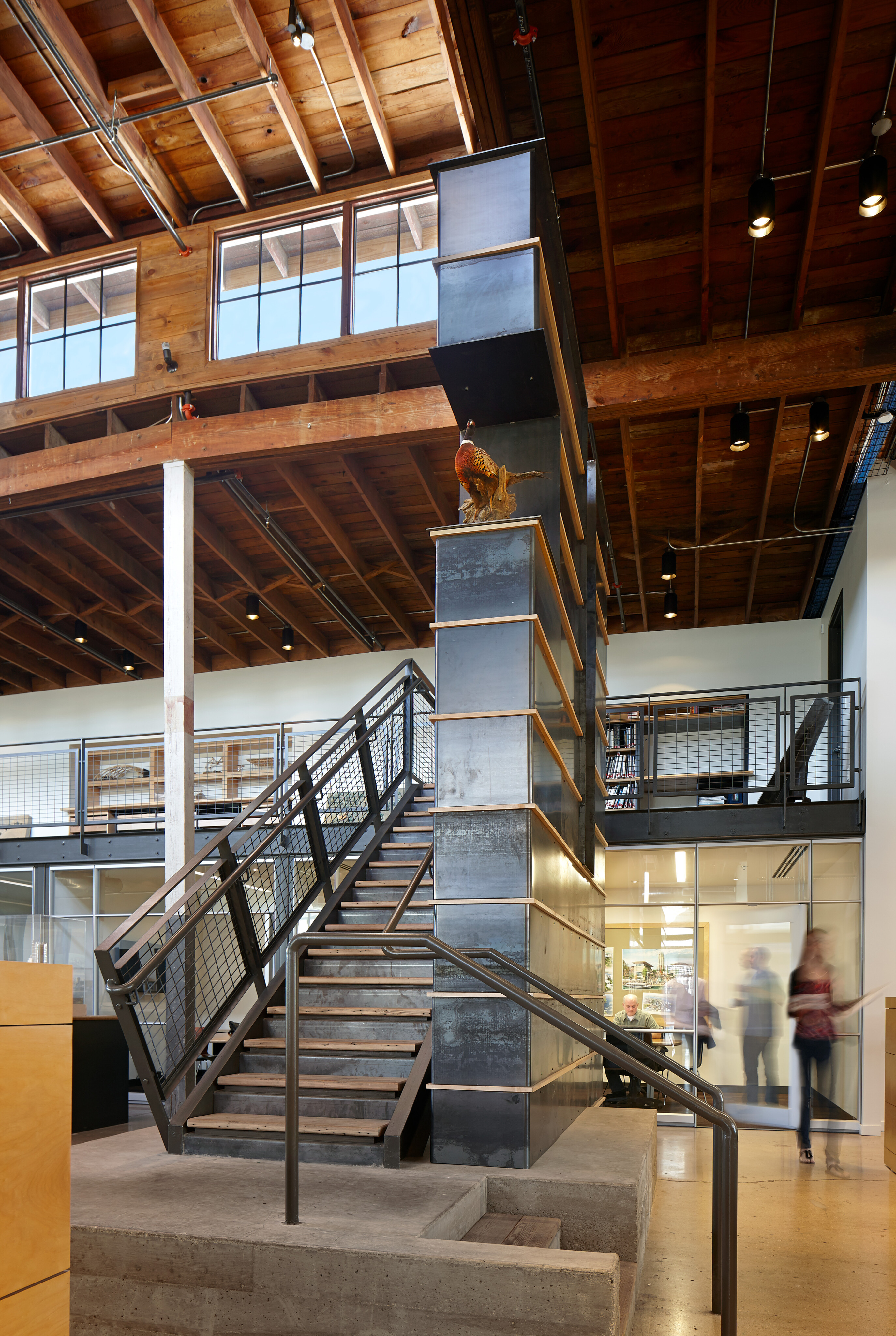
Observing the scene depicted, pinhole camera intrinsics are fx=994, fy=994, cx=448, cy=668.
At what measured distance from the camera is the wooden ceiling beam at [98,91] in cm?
688

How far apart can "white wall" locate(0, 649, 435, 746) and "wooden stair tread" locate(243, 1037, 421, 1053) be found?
8908mm

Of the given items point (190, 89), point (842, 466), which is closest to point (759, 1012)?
point (842, 466)

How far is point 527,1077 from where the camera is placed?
145 inches

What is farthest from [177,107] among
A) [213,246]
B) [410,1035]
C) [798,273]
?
[410,1035]

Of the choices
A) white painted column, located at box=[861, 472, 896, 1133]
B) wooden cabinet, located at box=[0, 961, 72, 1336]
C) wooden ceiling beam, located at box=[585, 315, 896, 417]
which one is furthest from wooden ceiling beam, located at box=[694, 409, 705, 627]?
wooden cabinet, located at box=[0, 961, 72, 1336]

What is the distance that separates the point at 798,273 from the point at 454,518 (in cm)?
439

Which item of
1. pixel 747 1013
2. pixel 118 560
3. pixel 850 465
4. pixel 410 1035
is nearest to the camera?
pixel 410 1035

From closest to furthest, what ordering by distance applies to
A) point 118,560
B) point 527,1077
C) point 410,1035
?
point 527,1077 → point 410,1035 → point 118,560

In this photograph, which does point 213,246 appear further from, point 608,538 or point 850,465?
Answer: point 850,465

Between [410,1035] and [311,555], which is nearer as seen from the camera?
[410,1035]

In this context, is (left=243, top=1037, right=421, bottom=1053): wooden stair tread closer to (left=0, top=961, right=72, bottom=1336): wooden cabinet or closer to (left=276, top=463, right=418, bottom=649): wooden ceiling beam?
(left=0, top=961, right=72, bottom=1336): wooden cabinet

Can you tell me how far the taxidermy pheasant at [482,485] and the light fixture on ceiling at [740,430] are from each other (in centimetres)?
444

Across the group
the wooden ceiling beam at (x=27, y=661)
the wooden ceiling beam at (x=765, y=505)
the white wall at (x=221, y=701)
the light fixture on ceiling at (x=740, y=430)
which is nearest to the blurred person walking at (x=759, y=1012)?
the wooden ceiling beam at (x=765, y=505)

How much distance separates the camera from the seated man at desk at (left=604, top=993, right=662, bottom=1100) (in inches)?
373
